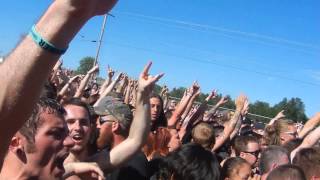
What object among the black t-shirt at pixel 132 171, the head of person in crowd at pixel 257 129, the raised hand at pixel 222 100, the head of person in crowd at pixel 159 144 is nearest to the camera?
the black t-shirt at pixel 132 171

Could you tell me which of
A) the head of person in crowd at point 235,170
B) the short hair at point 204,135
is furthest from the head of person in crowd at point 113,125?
the short hair at point 204,135

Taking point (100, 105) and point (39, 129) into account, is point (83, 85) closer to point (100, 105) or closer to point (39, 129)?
point (100, 105)

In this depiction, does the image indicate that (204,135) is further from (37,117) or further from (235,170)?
(37,117)

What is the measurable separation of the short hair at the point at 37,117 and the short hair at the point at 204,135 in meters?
3.42

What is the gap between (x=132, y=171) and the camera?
406 cm

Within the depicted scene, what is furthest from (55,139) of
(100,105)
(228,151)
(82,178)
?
(228,151)

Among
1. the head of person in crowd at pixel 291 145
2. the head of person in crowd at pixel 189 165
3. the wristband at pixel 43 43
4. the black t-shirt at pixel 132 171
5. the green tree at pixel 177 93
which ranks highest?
the green tree at pixel 177 93

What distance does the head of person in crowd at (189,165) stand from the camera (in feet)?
11.0

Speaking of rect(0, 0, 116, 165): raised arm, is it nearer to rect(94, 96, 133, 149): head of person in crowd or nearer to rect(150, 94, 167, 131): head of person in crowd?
rect(94, 96, 133, 149): head of person in crowd

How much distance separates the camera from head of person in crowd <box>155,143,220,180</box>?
3357mm

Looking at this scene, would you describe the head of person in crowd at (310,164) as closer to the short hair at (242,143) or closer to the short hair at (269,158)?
the short hair at (269,158)

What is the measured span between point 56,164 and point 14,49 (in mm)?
1251

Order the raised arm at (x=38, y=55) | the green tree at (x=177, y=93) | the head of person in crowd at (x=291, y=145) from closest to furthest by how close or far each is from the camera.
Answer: the raised arm at (x=38, y=55)
the head of person in crowd at (x=291, y=145)
the green tree at (x=177, y=93)

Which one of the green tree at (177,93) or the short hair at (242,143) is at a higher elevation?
the green tree at (177,93)
